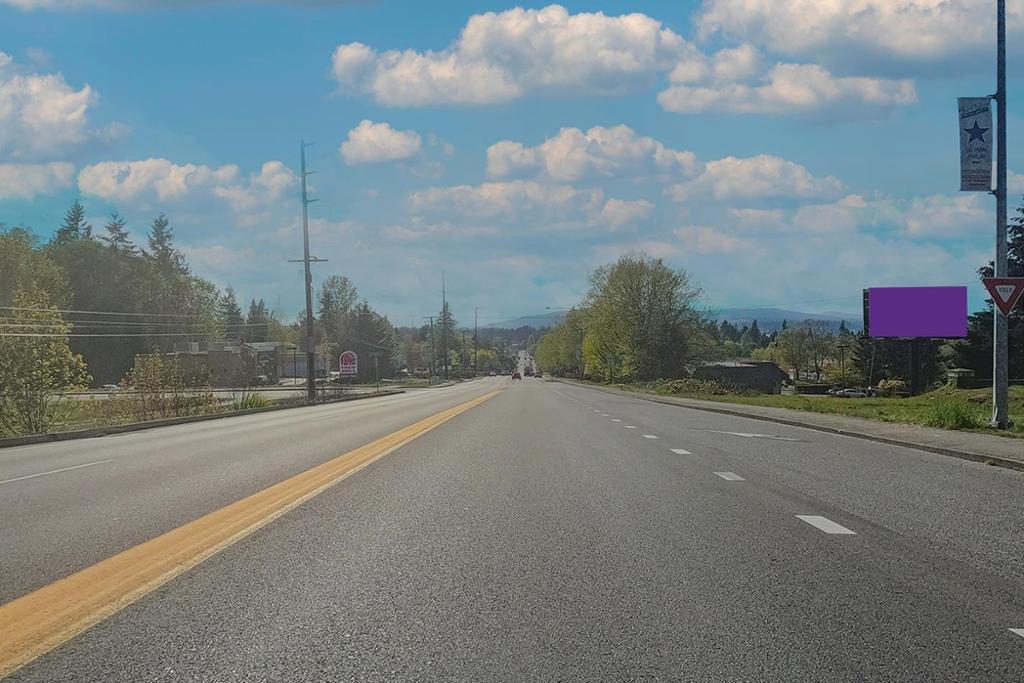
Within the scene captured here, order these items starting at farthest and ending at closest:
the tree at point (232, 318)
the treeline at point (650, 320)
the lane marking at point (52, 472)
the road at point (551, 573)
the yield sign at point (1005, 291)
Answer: the tree at point (232, 318) < the treeline at point (650, 320) < the yield sign at point (1005, 291) < the lane marking at point (52, 472) < the road at point (551, 573)

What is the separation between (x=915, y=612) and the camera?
5.99m

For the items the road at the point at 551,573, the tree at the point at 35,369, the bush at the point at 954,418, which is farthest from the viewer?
the tree at the point at 35,369

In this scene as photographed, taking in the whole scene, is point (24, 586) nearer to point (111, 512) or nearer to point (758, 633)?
point (111, 512)

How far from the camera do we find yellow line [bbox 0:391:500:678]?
5.52 m

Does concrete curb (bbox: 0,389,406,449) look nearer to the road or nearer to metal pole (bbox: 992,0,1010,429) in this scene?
the road

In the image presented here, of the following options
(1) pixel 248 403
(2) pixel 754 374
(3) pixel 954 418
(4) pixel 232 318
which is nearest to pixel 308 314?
(1) pixel 248 403

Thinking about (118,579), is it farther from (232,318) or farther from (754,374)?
(232,318)

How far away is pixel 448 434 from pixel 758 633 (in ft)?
54.7

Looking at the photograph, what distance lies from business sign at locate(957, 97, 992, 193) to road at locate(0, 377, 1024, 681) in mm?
8964

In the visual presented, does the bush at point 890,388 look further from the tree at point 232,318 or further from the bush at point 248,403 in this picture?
the tree at point 232,318

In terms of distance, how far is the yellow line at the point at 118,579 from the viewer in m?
5.52

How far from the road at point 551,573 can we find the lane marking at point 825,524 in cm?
8

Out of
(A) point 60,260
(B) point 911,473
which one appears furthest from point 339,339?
(B) point 911,473

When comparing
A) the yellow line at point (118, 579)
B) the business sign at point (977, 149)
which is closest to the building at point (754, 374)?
the business sign at point (977, 149)
